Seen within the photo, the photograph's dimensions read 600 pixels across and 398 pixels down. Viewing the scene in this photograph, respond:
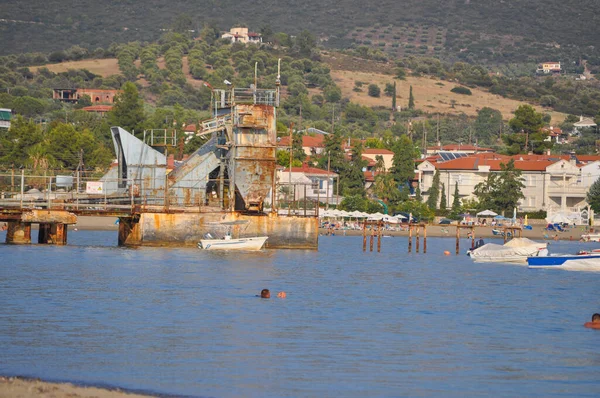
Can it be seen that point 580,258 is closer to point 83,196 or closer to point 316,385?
point 83,196

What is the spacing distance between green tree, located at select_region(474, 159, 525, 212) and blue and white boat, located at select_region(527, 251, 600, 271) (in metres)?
57.7

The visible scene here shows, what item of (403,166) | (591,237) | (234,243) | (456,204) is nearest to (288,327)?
(234,243)

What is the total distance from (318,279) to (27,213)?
1803 cm

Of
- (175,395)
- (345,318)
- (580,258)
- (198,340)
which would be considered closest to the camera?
(175,395)

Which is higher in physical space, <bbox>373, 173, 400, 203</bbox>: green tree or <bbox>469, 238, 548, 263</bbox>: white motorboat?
<bbox>373, 173, 400, 203</bbox>: green tree

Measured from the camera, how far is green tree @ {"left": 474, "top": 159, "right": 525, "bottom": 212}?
127188 millimetres

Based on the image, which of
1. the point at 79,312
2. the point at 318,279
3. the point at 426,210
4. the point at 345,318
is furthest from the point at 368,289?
the point at 426,210

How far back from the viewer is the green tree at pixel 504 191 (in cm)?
12719

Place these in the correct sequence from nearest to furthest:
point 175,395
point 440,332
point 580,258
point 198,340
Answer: point 175,395 → point 198,340 → point 440,332 → point 580,258

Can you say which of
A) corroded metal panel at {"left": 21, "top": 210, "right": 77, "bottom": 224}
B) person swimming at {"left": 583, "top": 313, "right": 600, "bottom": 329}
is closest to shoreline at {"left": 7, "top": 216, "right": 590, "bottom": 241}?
corroded metal panel at {"left": 21, "top": 210, "right": 77, "bottom": 224}

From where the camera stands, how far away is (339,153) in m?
138

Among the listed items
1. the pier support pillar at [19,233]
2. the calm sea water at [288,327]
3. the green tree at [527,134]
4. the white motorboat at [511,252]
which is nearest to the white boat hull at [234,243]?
the calm sea water at [288,327]

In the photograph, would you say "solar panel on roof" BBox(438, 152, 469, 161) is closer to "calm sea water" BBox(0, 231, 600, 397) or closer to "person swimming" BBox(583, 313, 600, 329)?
"calm sea water" BBox(0, 231, 600, 397)

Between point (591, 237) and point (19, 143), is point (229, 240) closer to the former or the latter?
point (19, 143)
